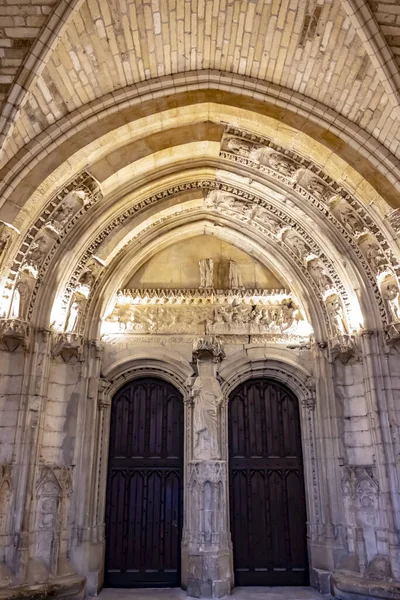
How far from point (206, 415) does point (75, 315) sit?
245cm

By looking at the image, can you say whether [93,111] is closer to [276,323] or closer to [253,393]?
[276,323]

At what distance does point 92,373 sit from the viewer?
295 inches

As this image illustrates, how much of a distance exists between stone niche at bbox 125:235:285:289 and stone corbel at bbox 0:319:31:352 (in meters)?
2.36

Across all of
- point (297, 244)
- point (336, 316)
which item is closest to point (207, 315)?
point (297, 244)

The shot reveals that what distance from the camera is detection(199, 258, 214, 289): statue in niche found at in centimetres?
832

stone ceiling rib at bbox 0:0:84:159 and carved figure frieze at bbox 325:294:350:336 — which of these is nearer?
stone ceiling rib at bbox 0:0:84:159

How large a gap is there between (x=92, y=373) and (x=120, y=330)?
863 mm

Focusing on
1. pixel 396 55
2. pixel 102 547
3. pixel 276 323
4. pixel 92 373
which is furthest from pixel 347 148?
pixel 102 547

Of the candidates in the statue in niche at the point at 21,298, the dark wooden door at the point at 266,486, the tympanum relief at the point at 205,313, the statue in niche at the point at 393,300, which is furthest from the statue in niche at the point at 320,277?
→ the statue in niche at the point at 21,298

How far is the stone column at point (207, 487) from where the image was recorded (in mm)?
6648

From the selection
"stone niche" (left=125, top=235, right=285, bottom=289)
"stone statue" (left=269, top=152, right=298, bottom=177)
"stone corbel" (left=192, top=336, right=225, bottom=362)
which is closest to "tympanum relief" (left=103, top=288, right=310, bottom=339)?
"stone niche" (left=125, top=235, right=285, bottom=289)

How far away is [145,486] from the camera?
24.6 feet

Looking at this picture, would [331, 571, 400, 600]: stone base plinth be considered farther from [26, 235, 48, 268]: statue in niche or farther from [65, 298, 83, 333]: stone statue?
[26, 235, 48, 268]: statue in niche

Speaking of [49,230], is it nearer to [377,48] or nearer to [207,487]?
[207,487]
